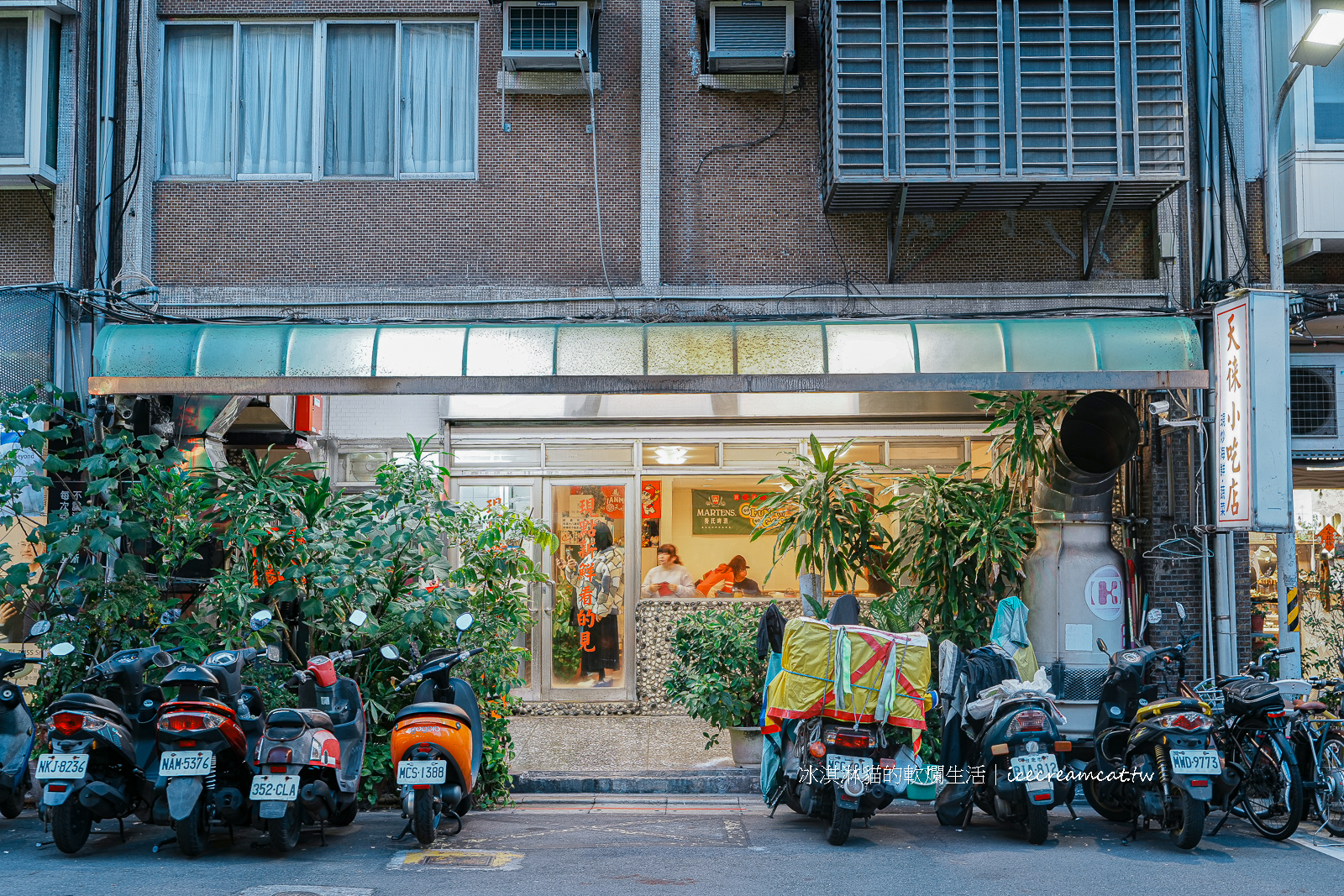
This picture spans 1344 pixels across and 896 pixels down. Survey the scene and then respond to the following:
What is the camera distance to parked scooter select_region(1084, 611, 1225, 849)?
703 centimetres

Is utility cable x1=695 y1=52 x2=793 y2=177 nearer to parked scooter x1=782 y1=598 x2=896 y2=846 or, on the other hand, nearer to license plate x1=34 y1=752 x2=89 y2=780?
parked scooter x1=782 y1=598 x2=896 y2=846

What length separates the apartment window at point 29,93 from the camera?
10750mm

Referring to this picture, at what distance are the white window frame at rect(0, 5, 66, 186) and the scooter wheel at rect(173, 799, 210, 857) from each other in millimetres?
7198

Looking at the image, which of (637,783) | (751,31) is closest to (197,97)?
(751,31)

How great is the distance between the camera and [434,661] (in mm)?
7547

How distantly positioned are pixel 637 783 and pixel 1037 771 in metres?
3.46

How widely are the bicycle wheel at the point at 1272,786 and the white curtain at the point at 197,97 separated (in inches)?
438

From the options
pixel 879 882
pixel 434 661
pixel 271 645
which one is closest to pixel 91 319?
pixel 271 645

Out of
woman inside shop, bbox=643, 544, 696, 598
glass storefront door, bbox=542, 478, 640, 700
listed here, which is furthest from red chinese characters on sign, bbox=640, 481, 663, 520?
woman inside shop, bbox=643, 544, 696, 598

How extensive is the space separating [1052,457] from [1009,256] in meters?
2.41

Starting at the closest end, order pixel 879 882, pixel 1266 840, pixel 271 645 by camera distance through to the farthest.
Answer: pixel 879 882 < pixel 1266 840 < pixel 271 645

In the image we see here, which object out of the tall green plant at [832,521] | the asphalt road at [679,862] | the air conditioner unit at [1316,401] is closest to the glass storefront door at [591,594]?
the tall green plant at [832,521]

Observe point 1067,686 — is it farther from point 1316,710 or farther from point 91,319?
point 91,319

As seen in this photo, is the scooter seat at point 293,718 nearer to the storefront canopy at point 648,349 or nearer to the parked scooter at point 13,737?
the parked scooter at point 13,737
